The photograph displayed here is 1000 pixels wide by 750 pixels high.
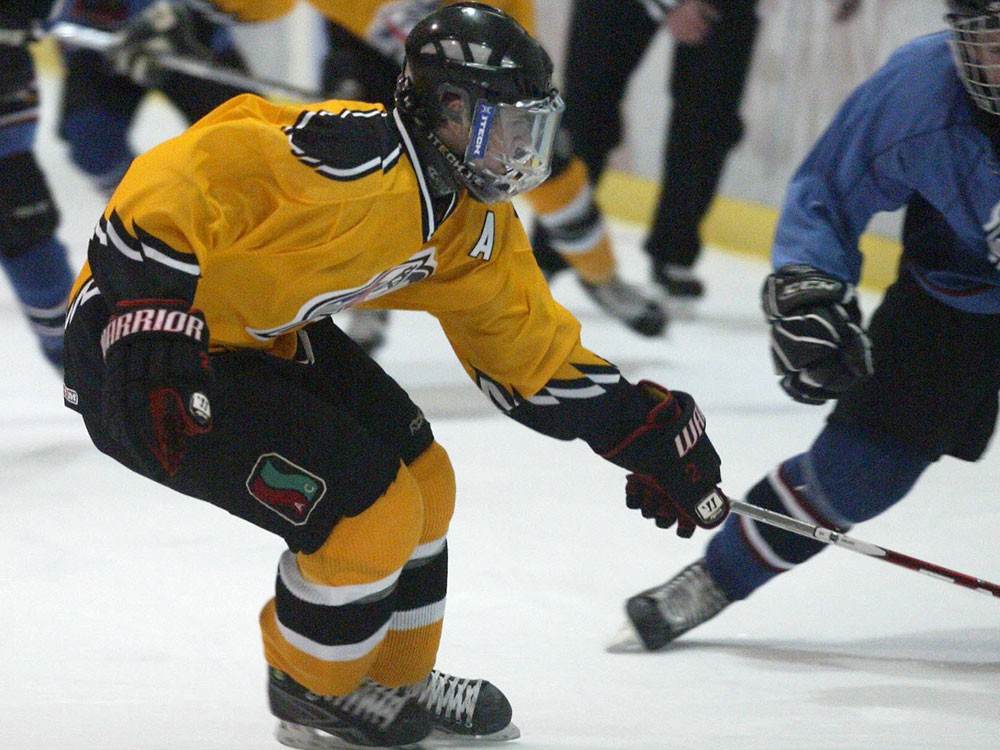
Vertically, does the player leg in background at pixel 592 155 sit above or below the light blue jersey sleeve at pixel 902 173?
below

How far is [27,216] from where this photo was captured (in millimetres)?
→ 3234

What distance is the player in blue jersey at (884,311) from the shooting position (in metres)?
2.04

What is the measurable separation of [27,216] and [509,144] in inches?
68.8

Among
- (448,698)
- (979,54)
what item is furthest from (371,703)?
(979,54)

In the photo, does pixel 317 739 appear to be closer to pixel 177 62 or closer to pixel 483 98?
pixel 483 98

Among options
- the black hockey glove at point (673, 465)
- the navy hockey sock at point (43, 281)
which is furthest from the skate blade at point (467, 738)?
the navy hockey sock at point (43, 281)

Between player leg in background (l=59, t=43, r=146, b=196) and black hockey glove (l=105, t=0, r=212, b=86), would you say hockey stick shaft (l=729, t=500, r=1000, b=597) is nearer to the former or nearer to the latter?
black hockey glove (l=105, t=0, r=212, b=86)

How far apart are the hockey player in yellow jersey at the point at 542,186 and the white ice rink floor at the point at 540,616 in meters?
0.64

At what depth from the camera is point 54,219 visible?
3305 millimetres

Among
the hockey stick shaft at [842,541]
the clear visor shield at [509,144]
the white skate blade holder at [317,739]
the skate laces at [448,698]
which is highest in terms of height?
the clear visor shield at [509,144]

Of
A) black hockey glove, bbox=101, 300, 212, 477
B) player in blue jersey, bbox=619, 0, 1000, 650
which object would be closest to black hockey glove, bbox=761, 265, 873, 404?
player in blue jersey, bbox=619, 0, 1000, 650

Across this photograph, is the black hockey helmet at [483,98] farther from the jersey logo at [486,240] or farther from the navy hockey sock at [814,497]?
the navy hockey sock at [814,497]

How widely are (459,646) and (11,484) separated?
1136 millimetres

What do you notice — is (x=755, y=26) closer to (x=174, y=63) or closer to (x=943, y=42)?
(x=174, y=63)
